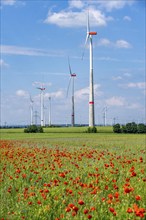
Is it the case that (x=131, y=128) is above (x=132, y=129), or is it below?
above

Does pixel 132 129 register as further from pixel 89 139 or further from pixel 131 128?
pixel 89 139

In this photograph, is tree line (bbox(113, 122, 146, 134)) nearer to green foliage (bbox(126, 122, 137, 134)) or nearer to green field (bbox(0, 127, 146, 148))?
green foliage (bbox(126, 122, 137, 134))

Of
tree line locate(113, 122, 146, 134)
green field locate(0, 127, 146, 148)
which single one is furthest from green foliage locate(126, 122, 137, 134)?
green field locate(0, 127, 146, 148)

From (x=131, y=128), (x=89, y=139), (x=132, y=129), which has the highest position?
(x=131, y=128)

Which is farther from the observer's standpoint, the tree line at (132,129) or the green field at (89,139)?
the tree line at (132,129)

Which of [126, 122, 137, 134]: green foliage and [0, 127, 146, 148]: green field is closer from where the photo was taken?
[0, 127, 146, 148]: green field

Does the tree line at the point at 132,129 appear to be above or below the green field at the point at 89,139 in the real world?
above

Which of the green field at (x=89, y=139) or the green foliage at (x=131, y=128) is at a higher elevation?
the green foliage at (x=131, y=128)

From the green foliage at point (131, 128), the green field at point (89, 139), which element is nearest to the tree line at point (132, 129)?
the green foliage at point (131, 128)

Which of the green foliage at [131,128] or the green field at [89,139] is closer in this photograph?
the green field at [89,139]

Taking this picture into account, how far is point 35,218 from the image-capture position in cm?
778

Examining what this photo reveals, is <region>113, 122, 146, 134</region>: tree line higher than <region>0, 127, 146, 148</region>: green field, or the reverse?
<region>113, 122, 146, 134</region>: tree line

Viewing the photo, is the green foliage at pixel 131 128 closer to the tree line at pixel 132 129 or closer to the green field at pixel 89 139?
the tree line at pixel 132 129

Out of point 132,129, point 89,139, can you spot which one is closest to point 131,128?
point 132,129
